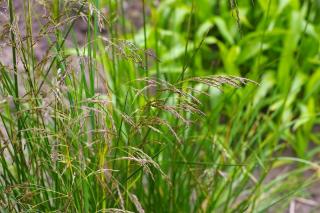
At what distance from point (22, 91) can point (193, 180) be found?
4.02 feet

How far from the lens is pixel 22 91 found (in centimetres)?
302

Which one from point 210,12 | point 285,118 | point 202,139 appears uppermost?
point 210,12

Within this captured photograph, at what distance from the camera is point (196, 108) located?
1.61m

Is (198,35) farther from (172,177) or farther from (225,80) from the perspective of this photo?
(225,80)

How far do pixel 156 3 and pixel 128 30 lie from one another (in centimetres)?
23

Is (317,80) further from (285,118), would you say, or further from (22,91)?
(22,91)

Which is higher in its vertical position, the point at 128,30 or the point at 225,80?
the point at 225,80

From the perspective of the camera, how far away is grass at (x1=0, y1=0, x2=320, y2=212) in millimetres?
1623

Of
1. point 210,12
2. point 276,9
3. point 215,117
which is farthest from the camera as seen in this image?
point 210,12

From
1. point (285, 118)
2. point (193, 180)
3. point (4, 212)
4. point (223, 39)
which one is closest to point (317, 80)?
point (285, 118)

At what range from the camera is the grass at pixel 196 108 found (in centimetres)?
162

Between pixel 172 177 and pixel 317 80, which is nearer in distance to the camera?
pixel 172 177

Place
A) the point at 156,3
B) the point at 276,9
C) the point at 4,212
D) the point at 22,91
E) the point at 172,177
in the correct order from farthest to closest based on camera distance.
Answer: the point at 156,3 → the point at 276,9 → the point at 22,91 → the point at 172,177 → the point at 4,212

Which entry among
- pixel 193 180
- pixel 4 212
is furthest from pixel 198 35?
pixel 4 212
